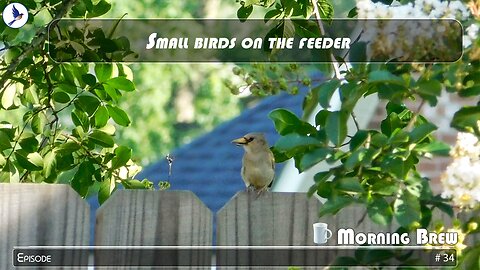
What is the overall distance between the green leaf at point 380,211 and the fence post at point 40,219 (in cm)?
54

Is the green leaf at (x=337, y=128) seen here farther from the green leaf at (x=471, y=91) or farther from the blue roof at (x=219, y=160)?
the blue roof at (x=219, y=160)

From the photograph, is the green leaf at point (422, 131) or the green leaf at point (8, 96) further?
the green leaf at point (8, 96)

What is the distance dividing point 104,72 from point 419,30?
3.16ft

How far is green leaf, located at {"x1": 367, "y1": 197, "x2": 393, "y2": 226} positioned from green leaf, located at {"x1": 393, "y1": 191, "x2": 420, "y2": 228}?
0.5 inches

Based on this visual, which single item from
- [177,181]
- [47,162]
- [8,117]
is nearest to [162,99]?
[8,117]

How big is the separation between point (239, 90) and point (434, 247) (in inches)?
25.3

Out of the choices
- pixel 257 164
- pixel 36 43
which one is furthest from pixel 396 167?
pixel 36 43

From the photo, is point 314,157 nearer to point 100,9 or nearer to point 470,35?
point 470,35

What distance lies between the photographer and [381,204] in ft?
4.84

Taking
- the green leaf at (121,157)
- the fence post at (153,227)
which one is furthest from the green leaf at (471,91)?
the green leaf at (121,157)

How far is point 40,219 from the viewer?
5.64 feet

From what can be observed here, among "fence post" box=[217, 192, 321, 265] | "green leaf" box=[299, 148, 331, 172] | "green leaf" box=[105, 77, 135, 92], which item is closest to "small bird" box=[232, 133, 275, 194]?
"fence post" box=[217, 192, 321, 265]

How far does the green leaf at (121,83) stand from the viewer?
7.43 feet

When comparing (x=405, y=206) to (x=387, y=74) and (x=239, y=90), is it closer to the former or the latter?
(x=387, y=74)
